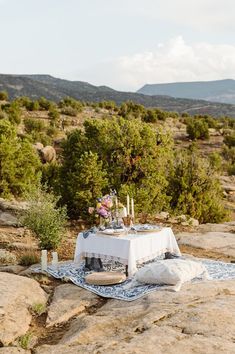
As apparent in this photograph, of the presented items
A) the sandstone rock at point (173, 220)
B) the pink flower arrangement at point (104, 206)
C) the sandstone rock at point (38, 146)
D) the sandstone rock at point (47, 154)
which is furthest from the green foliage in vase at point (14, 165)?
the sandstone rock at point (38, 146)

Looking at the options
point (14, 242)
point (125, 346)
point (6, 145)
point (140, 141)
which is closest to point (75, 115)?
point (6, 145)

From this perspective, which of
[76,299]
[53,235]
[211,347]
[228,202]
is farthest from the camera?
[228,202]

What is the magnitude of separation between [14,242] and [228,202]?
16380 mm

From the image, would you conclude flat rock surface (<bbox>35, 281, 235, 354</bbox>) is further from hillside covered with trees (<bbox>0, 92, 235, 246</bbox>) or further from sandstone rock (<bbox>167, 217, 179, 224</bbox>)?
sandstone rock (<bbox>167, 217, 179, 224</bbox>)

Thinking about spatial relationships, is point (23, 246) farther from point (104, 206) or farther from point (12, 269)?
point (104, 206)

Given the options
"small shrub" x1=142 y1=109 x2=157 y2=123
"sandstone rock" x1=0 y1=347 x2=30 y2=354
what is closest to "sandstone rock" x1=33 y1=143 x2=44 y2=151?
"small shrub" x1=142 y1=109 x2=157 y2=123

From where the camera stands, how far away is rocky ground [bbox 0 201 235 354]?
682 cm

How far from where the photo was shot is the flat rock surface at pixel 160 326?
6676mm

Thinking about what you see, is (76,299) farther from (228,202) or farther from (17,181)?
(228,202)

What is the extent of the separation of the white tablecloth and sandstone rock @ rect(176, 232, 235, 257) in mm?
3224

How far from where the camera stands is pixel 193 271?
10.2 meters

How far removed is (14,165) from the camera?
21.0 meters

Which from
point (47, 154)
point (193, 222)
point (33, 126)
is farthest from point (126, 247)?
point (33, 126)

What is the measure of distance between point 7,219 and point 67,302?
8.33 m
